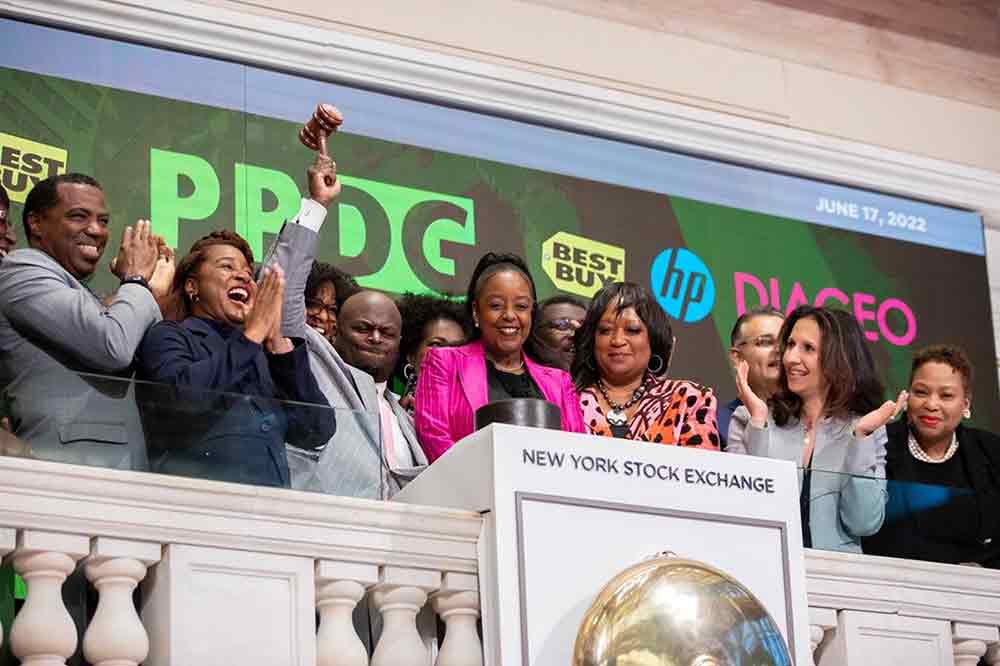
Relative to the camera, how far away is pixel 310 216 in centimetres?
447

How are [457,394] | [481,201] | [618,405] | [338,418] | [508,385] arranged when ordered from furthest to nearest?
1. [481,201]
2. [618,405]
3. [508,385]
4. [457,394]
5. [338,418]

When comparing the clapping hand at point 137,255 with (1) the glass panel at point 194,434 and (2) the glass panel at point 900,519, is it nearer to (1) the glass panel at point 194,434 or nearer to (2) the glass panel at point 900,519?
(1) the glass panel at point 194,434

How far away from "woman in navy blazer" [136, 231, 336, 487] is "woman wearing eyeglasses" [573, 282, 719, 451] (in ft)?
3.25

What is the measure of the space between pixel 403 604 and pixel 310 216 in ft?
4.02

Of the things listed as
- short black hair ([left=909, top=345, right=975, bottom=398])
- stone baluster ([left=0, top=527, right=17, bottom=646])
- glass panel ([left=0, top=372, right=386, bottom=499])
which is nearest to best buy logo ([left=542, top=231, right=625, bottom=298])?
short black hair ([left=909, top=345, right=975, bottom=398])

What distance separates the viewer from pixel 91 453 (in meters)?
3.38

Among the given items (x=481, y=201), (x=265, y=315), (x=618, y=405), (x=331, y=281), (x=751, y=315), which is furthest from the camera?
(x=481, y=201)

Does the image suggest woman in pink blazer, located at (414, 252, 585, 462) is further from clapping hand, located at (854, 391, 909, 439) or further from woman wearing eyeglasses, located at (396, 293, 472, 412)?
clapping hand, located at (854, 391, 909, 439)

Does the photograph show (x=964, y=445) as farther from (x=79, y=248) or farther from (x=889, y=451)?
(x=79, y=248)

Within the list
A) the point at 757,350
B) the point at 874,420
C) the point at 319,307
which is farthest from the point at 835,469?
the point at 319,307

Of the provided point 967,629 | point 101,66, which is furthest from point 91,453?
point 101,66

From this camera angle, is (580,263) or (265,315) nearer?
(265,315)

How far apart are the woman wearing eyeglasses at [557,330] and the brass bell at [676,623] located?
5.93 ft

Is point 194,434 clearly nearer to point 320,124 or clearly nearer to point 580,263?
point 320,124
